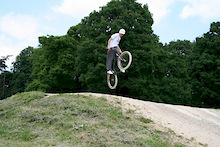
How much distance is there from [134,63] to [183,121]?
9913mm

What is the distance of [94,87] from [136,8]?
956 centimetres

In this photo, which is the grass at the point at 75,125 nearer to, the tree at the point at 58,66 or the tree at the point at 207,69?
the tree at the point at 58,66

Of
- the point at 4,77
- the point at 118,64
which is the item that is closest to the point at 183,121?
the point at 118,64

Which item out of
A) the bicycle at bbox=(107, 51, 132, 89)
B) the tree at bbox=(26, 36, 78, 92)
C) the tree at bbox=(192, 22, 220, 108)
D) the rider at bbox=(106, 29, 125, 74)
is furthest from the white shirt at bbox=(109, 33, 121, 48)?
the tree at bbox=(192, 22, 220, 108)

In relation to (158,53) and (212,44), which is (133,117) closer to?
(158,53)

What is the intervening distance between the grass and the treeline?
9.20m

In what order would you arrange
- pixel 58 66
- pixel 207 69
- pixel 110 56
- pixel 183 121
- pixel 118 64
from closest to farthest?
pixel 183 121, pixel 118 64, pixel 110 56, pixel 58 66, pixel 207 69

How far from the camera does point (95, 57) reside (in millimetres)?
21781

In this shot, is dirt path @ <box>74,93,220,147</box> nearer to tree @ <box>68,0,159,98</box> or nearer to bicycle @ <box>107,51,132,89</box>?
bicycle @ <box>107,51,132,89</box>

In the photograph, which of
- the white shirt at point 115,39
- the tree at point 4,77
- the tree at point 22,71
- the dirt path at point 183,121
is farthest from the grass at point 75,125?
the tree at point 4,77

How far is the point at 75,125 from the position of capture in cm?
902

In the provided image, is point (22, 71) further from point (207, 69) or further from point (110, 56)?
point (110, 56)

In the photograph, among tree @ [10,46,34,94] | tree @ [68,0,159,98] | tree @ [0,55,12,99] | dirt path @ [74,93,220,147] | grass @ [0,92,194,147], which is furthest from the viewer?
tree @ [0,55,12,99]

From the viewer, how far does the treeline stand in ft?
70.5
